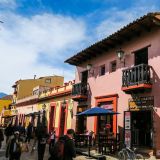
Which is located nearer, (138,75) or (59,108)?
(138,75)

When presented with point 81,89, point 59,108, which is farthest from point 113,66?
point 59,108

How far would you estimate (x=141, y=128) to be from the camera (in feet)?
47.3

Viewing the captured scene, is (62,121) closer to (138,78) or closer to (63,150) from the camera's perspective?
(138,78)

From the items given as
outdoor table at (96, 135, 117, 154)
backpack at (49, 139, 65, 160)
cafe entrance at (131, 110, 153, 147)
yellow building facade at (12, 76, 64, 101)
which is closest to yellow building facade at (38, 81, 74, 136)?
outdoor table at (96, 135, 117, 154)

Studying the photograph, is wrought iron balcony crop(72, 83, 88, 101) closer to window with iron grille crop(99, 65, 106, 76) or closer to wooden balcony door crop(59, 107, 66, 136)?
window with iron grille crop(99, 65, 106, 76)

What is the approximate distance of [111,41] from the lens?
16688 mm

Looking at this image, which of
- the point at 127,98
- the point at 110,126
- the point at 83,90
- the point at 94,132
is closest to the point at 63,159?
the point at 127,98

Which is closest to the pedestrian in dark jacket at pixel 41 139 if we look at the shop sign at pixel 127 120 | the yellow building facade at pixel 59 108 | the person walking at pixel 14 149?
the person walking at pixel 14 149

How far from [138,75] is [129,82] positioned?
643 mm

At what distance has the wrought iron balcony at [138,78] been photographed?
531 inches

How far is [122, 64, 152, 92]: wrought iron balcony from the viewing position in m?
13.5

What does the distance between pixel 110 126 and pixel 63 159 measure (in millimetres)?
10377

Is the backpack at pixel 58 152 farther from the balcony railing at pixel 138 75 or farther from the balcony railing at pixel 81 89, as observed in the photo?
the balcony railing at pixel 81 89

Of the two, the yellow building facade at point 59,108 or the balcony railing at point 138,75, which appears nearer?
the balcony railing at point 138,75
